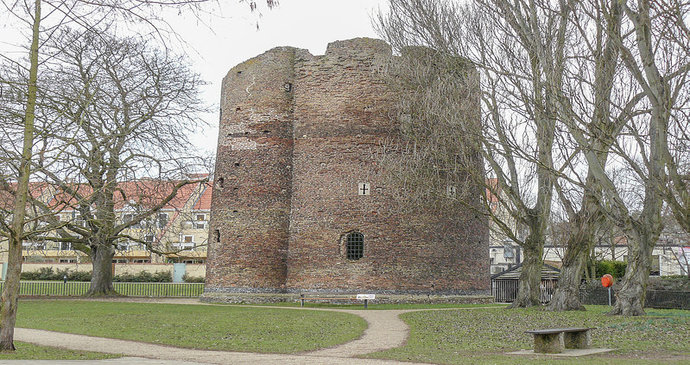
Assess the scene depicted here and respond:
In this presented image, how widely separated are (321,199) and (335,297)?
4.09 metres

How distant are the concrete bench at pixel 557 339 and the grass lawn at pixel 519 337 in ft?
1.90

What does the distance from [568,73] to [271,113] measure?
16.4m

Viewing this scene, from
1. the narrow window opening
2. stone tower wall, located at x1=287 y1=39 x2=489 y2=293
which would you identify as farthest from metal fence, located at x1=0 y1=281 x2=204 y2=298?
the narrow window opening

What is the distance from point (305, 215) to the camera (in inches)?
1118

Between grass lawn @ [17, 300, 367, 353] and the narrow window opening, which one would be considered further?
the narrow window opening

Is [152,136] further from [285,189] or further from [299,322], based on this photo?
[299,322]

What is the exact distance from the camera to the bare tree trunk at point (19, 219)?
11.0m

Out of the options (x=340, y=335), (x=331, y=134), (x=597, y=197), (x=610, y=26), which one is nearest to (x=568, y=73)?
(x=610, y=26)

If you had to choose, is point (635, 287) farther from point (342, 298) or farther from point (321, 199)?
point (321, 199)

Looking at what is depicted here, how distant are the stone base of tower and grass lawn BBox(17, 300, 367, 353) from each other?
A: 529 centimetres

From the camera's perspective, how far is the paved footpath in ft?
34.5

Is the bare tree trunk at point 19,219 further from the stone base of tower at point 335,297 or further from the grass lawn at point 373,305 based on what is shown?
the stone base of tower at point 335,297

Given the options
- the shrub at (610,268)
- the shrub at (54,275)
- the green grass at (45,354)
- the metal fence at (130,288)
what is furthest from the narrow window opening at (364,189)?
the shrub at (54,275)

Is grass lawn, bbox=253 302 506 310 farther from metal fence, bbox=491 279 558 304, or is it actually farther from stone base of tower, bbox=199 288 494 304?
metal fence, bbox=491 279 558 304
